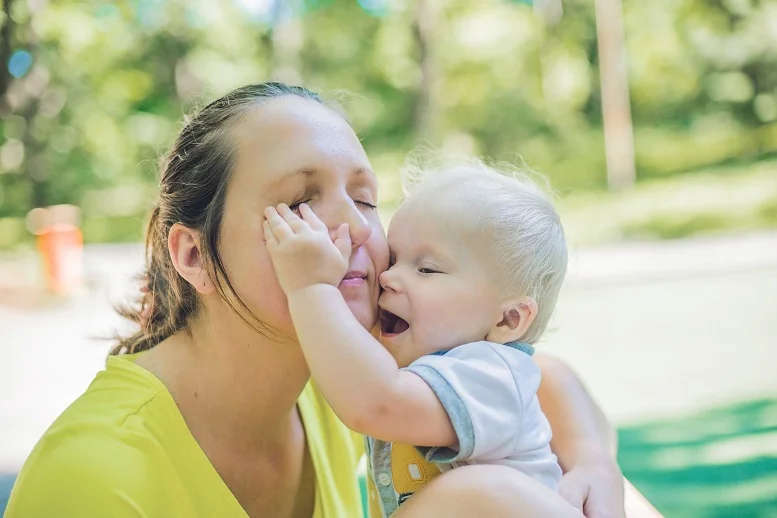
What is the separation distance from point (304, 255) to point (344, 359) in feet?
0.72

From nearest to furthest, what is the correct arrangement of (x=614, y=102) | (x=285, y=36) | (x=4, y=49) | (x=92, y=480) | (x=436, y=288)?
1. (x=92, y=480)
2. (x=436, y=288)
3. (x=4, y=49)
4. (x=614, y=102)
5. (x=285, y=36)

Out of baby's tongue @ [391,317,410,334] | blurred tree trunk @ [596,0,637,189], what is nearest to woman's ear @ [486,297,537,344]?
baby's tongue @ [391,317,410,334]

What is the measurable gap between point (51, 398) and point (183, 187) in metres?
5.58

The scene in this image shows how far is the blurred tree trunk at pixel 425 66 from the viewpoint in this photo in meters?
19.0

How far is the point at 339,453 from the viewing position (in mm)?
2367

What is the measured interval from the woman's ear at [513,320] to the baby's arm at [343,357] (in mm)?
294

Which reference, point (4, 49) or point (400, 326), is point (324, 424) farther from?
point (4, 49)

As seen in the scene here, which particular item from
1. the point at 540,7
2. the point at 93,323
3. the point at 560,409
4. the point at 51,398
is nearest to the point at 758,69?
the point at 540,7

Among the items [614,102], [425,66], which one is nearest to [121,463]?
[425,66]

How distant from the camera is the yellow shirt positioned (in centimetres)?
154

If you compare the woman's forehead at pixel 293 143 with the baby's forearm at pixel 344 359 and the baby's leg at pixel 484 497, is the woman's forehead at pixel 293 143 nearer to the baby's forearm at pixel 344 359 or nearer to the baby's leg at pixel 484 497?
the baby's forearm at pixel 344 359

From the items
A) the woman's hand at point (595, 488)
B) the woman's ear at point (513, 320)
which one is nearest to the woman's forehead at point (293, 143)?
the woman's ear at point (513, 320)

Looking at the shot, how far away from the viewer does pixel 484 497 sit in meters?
1.62

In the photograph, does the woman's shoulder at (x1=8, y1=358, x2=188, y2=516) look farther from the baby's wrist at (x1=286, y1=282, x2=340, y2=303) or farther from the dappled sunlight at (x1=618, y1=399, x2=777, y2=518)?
the dappled sunlight at (x1=618, y1=399, x2=777, y2=518)
